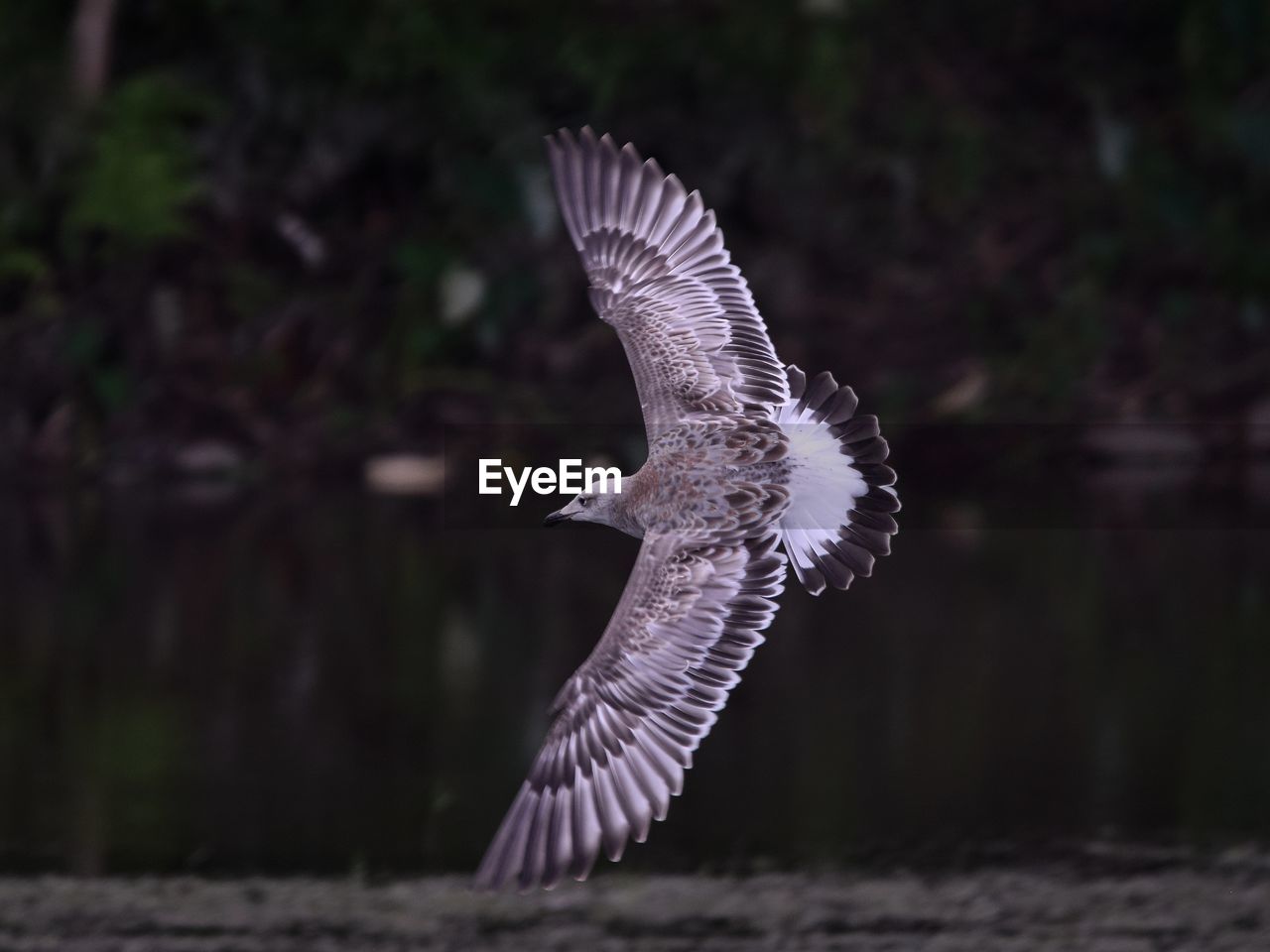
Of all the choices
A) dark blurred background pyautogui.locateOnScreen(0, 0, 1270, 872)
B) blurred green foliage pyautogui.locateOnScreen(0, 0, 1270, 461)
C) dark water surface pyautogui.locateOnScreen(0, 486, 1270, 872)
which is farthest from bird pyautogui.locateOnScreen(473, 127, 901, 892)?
blurred green foliage pyautogui.locateOnScreen(0, 0, 1270, 461)

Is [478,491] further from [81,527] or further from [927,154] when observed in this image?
[927,154]

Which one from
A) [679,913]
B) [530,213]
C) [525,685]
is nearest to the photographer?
[679,913]

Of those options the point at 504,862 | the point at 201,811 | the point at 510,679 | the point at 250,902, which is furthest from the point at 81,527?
the point at 504,862

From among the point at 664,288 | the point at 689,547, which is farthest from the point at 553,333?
the point at 689,547

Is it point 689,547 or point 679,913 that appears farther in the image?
point 679,913

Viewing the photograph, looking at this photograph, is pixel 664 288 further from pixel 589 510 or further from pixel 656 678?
pixel 656 678

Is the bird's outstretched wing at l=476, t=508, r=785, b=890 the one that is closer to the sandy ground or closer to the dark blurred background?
the sandy ground
